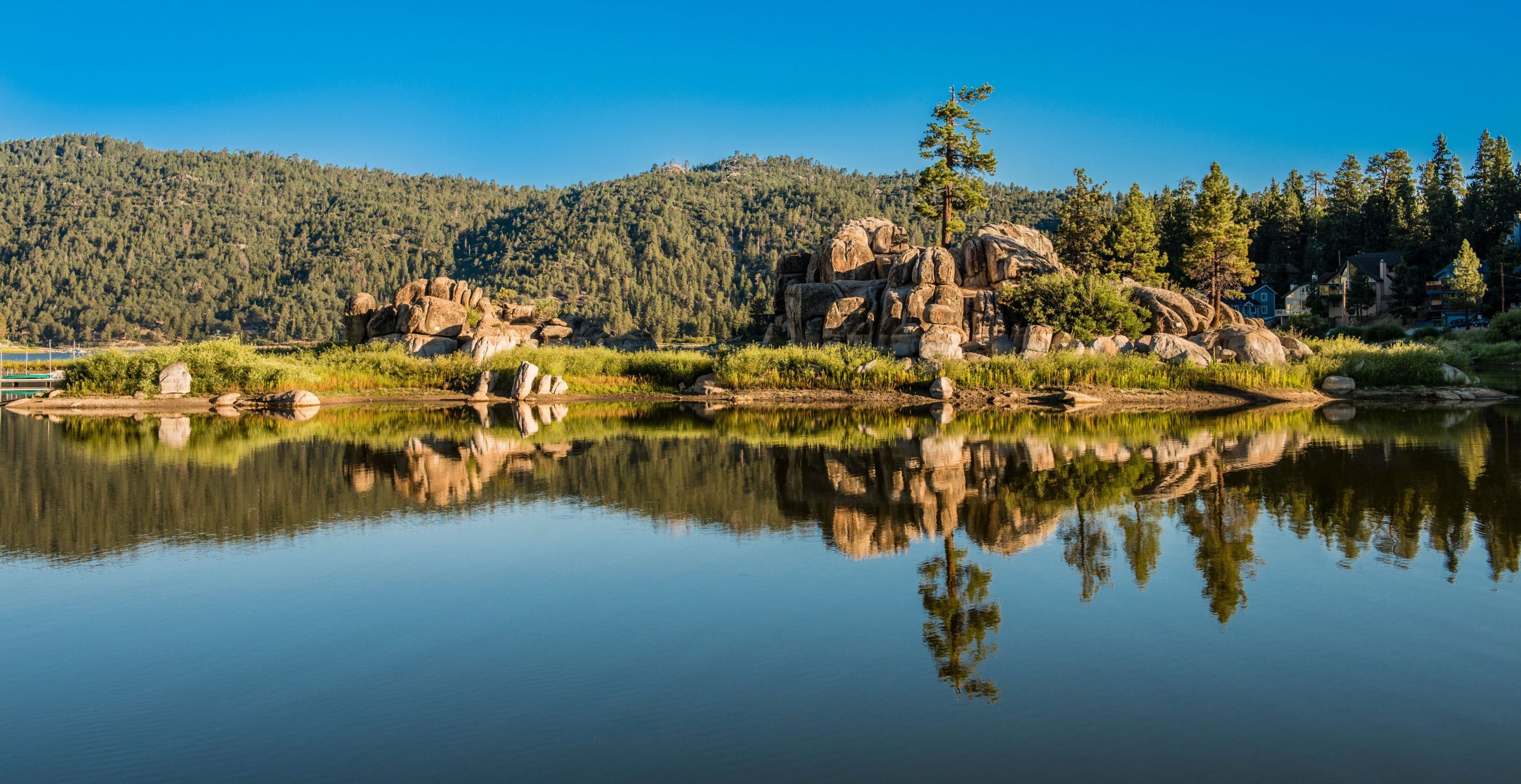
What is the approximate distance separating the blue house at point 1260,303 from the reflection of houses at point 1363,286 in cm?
395

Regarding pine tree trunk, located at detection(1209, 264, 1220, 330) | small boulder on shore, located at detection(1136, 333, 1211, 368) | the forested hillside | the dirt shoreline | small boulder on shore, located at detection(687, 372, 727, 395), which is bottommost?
the dirt shoreline

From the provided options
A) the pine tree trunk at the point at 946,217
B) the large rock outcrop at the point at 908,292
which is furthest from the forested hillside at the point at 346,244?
the large rock outcrop at the point at 908,292

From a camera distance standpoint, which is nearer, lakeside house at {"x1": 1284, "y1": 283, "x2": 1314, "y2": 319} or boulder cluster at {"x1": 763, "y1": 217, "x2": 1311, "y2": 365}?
boulder cluster at {"x1": 763, "y1": 217, "x2": 1311, "y2": 365}

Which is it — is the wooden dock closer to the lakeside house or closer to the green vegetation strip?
the green vegetation strip

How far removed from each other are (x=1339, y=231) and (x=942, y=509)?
299 ft

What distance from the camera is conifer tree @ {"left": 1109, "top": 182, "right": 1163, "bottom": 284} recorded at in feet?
202

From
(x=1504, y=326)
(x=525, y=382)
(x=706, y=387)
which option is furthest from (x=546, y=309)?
(x=1504, y=326)

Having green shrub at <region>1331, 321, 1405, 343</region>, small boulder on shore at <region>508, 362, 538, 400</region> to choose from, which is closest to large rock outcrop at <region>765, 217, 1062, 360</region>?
small boulder on shore at <region>508, 362, 538, 400</region>

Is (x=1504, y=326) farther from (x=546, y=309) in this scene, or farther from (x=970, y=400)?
(x=546, y=309)

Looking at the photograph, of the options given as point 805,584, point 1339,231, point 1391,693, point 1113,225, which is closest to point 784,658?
point 805,584

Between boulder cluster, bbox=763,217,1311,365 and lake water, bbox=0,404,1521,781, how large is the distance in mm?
20163

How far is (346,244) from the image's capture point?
531 ft

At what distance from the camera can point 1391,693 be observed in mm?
7254

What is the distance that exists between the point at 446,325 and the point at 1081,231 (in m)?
40.3
